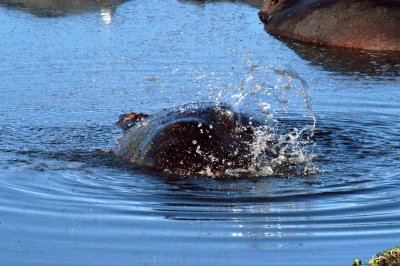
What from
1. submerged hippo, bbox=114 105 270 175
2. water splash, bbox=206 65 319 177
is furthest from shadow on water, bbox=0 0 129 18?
submerged hippo, bbox=114 105 270 175

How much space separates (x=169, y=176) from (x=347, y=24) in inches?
243

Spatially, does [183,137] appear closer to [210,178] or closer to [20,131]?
[210,178]

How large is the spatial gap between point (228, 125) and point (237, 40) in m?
5.78

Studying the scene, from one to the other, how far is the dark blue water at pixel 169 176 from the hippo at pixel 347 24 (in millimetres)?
273

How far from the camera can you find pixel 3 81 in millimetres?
10188

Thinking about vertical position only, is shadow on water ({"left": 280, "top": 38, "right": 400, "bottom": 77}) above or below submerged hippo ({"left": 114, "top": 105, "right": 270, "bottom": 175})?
below

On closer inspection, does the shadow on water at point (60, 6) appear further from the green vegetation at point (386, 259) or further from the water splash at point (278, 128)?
the green vegetation at point (386, 259)

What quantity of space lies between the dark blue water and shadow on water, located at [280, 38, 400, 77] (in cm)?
2

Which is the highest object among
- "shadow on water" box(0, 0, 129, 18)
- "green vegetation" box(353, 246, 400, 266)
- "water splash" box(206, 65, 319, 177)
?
"green vegetation" box(353, 246, 400, 266)

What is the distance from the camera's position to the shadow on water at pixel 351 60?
35.4 feet

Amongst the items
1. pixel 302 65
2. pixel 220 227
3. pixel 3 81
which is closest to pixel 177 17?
pixel 302 65

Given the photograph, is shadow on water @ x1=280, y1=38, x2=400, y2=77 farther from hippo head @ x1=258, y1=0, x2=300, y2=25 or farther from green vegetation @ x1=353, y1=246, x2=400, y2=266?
green vegetation @ x1=353, y1=246, x2=400, y2=266

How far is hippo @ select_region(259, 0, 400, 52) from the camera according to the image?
1190cm

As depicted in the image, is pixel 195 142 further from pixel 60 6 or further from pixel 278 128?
pixel 60 6
